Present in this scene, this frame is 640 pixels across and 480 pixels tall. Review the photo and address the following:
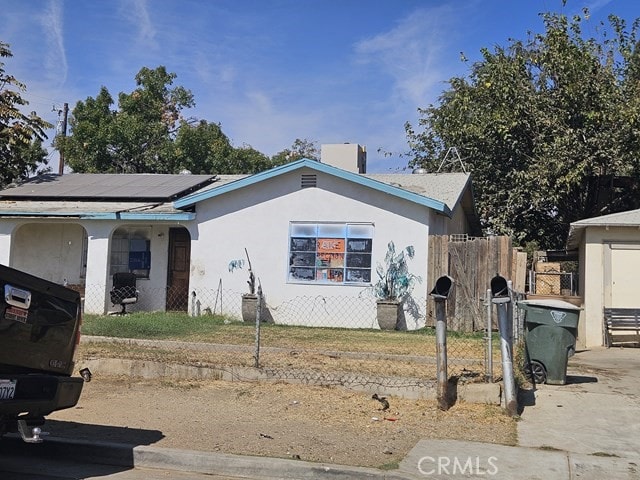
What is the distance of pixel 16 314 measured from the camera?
4.80 meters

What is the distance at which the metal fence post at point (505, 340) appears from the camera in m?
7.08

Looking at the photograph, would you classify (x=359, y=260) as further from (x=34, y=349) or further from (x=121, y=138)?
(x=121, y=138)

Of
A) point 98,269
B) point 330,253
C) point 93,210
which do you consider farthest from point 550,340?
point 93,210

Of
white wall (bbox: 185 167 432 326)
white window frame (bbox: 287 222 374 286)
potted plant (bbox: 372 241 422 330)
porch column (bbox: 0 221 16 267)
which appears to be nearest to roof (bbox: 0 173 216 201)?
porch column (bbox: 0 221 16 267)

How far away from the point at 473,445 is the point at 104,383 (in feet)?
16.2

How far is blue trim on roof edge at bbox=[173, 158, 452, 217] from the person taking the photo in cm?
1484

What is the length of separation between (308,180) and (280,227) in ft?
4.42

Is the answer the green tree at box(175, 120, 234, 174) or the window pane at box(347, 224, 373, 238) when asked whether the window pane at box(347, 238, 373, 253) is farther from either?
the green tree at box(175, 120, 234, 174)

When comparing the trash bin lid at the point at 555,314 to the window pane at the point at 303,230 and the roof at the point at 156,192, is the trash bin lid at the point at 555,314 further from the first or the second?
the window pane at the point at 303,230

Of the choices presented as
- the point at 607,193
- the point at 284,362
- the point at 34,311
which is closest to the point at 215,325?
the point at 284,362

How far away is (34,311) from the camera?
16.4 feet

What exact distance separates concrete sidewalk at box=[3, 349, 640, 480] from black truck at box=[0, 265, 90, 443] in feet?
2.86

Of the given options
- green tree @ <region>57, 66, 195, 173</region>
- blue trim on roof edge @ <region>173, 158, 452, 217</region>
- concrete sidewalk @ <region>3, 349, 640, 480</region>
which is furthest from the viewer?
green tree @ <region>57, 66, 195, 173</region>

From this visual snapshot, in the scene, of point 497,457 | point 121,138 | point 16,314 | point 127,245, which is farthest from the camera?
point 121,138
